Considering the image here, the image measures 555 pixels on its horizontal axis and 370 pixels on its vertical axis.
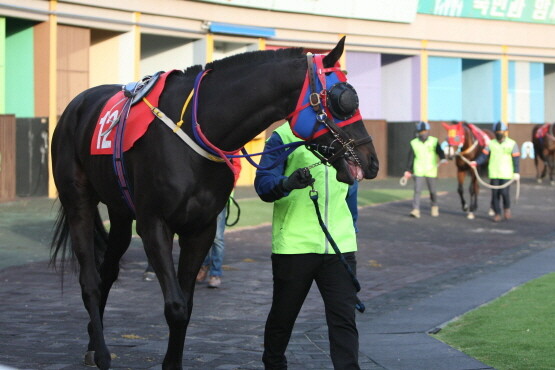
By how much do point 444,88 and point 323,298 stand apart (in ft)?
101

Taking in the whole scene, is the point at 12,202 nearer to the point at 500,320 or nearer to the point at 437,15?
the point at 500,320

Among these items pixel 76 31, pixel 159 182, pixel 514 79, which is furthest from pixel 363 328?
pixel 514 79

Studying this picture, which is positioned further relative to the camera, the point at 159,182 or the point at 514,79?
the point at 514,79

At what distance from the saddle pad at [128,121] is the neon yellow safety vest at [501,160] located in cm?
1421

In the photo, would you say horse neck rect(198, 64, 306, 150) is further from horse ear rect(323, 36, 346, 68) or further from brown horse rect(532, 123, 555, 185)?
brown horse rect(532, 123, 555, 185)

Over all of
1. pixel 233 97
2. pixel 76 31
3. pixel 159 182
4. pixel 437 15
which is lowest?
pixel 159 182

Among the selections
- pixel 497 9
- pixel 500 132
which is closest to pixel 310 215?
pixel 500 132

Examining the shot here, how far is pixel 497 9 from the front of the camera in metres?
37.1

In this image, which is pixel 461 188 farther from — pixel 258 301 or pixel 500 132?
pixel 258 301

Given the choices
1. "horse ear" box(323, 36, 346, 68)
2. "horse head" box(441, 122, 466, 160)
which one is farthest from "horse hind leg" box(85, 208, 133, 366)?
"horse head" box(441, 122, 466, 160)

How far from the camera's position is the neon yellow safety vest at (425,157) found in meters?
20.7

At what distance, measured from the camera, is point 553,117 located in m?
42.6

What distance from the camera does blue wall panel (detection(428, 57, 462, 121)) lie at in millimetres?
35469

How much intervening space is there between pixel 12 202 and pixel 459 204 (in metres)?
10.2
